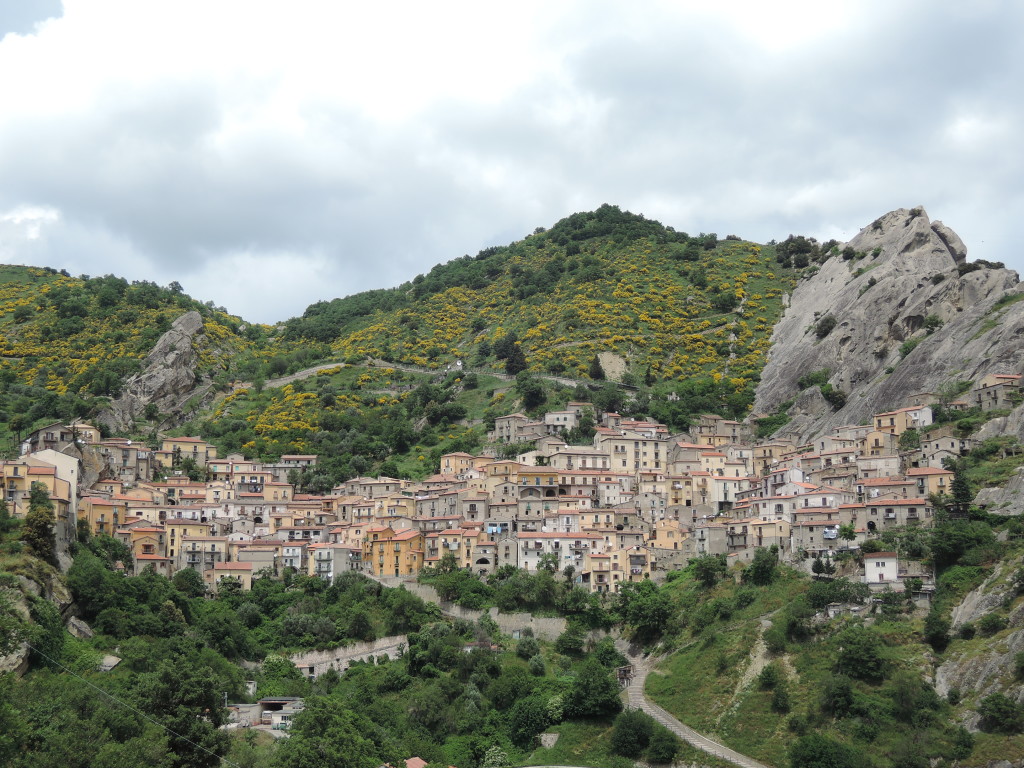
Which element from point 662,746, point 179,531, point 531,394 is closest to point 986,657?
point 662,746

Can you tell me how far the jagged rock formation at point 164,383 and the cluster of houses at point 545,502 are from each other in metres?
18.7

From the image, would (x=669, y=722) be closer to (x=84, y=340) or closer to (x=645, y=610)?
(x=645, y=610)

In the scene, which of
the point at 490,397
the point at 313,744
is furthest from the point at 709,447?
the point at 313,744

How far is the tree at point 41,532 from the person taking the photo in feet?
231

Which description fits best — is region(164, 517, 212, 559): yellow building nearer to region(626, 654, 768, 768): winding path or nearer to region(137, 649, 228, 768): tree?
region(137, 649, 228, 768): tree

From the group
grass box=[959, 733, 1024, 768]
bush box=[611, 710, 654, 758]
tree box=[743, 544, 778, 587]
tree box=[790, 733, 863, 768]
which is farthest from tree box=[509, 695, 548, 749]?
grass box=[959, 733, 1024, 768]

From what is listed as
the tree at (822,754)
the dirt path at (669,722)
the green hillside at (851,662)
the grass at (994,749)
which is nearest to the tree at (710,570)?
the green hillside at (851,662)

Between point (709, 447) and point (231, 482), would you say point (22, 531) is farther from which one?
point (709, 447)

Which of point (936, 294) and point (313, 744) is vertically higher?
point (936, 294)

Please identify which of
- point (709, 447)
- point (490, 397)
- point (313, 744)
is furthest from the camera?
point (490, 397)

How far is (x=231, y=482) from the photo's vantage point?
10006 centimetres

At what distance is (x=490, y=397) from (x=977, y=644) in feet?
224

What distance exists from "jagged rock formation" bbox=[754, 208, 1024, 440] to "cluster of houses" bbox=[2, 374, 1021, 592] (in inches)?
261

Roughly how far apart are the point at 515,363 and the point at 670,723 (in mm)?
66343
